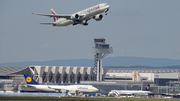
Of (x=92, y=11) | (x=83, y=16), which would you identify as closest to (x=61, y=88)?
(x=83, y=16)

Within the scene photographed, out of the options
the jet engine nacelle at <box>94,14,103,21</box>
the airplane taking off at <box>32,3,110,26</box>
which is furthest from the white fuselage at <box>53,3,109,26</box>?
the jet engine nacelle at <box>94,14,103,21</box>

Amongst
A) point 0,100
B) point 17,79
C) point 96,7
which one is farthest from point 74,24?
point 17,79

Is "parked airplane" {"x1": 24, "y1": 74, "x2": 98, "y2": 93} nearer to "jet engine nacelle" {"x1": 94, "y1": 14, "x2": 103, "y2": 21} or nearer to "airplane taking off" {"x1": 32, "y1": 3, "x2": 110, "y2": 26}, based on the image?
"airplane taking off" {"x1": 32, "y1": 3, "x2": 110, "y2": 26}

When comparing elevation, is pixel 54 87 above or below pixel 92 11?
below

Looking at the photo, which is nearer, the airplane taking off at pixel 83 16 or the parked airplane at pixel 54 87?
the airplane taking off at pixel 83 16

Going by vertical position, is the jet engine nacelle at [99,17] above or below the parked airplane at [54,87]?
above

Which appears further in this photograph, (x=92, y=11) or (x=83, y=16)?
(x=83, y=16)

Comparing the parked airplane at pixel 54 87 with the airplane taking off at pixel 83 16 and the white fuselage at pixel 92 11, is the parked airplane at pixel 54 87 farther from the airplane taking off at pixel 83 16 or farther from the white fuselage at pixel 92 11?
the white fuselage at pixel 92 11

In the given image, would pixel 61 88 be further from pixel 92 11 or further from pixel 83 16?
pixel 92 11

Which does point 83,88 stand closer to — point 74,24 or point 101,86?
point 101,86

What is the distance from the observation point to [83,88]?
156 metres

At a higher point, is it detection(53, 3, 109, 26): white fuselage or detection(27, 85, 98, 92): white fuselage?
detection(53, 3, 109, 26): white fuselage

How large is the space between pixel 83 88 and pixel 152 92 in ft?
137

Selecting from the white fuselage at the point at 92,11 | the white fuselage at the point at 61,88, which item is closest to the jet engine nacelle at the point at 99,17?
the white fuselage at the point at 92,11
